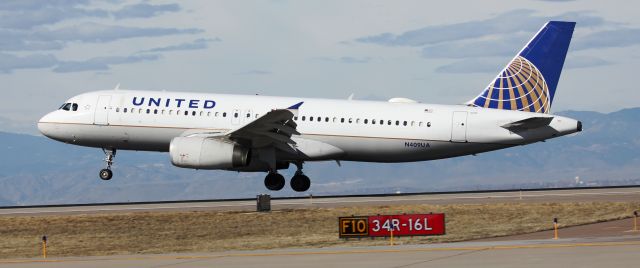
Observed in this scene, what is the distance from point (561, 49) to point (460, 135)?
7.64 meters

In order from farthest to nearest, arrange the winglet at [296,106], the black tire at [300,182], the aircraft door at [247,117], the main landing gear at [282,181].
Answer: the black tire at [300,182] < the main landing gear at [282,181] < the aircraft door at [247,117] < the winglet at [296,106]

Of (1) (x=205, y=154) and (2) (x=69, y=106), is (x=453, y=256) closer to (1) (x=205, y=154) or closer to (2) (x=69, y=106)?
(1) (x=205, y=154)

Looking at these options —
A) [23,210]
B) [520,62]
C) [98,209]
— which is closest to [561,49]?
[520,62]

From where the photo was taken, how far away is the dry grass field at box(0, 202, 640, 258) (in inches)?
1829

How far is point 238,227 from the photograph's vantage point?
51.3 meters

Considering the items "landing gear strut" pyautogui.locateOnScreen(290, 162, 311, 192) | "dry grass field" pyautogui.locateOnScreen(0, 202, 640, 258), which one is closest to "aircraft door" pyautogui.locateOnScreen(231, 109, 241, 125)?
"landing gear strut" pyautogui.locateOnScreen(290, 162, 311, 192)

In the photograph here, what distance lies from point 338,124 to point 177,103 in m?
7.97

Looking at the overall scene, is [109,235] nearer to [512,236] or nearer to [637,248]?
[512,236]

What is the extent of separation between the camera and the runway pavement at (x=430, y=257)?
30.0 m

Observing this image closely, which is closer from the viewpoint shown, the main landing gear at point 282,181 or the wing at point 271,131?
the wing at point 271,131

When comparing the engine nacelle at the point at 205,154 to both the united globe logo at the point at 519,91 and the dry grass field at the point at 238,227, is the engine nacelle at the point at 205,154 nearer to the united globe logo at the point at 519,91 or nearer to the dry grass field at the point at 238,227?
the dry grass field at the point at 238,227

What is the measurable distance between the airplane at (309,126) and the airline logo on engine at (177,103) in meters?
0.05

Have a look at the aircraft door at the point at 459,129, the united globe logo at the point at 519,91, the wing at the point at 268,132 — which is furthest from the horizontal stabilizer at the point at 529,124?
the wing at the point at 268,132

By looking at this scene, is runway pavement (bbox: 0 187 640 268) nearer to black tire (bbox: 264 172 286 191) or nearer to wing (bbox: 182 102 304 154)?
wing (bbox: 182 102 304 154)
